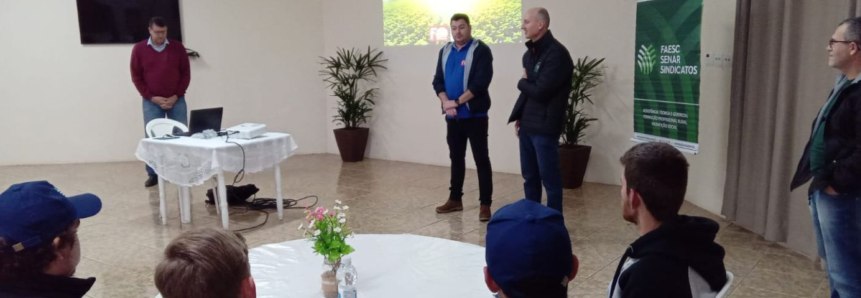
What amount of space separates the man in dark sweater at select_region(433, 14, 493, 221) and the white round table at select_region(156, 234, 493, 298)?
186 cm

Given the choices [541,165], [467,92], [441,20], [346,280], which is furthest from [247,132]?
[441,20]

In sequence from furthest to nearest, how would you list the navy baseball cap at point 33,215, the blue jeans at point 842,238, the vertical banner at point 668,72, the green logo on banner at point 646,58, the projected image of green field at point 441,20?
the projected image of green field at point 441,20 < the green logo on banner at point 646,58 < the vertical banner at point 668,72 < the blue jeans at point 842,238 < the navy baseball cap at point 33,215

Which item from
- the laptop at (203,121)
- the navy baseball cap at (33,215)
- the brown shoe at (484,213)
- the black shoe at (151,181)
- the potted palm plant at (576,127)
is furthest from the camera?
the black shoe at (151,181)

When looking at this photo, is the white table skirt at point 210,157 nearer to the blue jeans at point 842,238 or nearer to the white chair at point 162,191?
the white chair at point 162,191

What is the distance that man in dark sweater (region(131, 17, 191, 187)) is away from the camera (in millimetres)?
5926

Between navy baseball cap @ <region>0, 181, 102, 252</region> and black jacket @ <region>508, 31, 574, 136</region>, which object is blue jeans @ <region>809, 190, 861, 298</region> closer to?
black jacket @ <region>508, 31, 574, 136</region>

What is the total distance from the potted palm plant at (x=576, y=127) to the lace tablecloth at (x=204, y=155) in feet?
8.06

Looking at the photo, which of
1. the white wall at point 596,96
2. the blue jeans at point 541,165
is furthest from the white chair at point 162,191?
the white wall at point 596,96

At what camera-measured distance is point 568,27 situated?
232 inches

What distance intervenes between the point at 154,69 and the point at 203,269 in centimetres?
521

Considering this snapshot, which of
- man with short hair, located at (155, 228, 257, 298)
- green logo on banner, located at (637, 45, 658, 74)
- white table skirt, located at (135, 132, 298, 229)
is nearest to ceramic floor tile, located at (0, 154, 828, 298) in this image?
white table skirt, located at (135, 132, 298, 229)

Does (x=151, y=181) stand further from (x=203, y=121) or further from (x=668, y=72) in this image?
(x=668, y=72)

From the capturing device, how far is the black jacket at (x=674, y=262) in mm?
1396

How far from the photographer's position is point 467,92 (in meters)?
4.53
